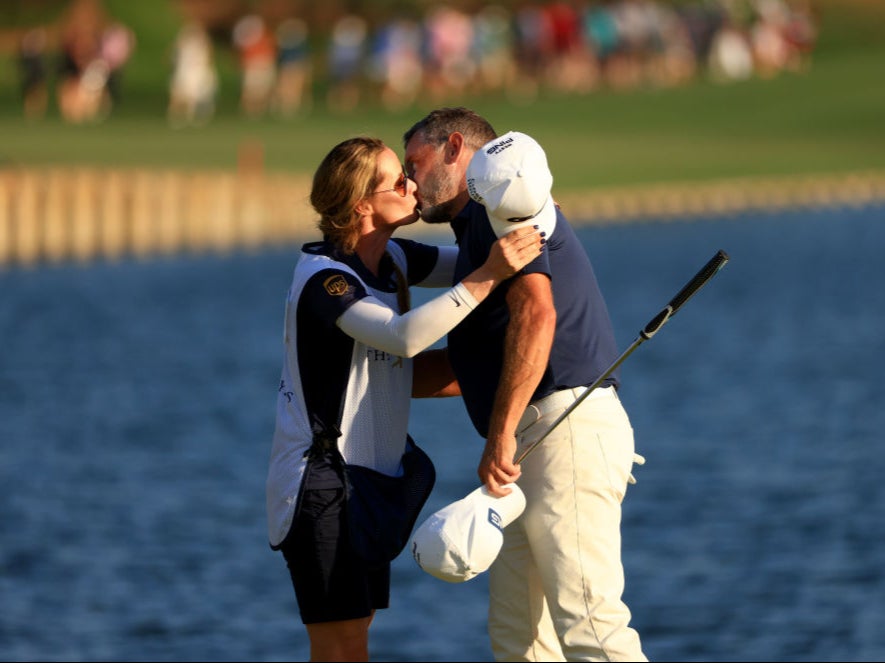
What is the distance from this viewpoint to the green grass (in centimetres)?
4878

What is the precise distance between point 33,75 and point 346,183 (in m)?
51.0

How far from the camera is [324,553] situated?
7.19m

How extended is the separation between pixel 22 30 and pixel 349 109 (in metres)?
11.7

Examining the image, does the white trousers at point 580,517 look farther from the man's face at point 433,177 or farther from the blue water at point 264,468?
the blue water at point 264,468

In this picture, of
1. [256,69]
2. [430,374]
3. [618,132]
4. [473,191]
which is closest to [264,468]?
[430,374]

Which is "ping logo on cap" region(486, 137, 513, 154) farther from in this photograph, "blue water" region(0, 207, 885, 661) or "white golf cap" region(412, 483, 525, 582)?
"blue water" region(0, 207, 885, 661)

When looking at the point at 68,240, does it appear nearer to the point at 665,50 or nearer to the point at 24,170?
the point at 24,170

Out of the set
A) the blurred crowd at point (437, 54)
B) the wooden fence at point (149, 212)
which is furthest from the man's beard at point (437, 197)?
the blurred crowd at point (437, 54)

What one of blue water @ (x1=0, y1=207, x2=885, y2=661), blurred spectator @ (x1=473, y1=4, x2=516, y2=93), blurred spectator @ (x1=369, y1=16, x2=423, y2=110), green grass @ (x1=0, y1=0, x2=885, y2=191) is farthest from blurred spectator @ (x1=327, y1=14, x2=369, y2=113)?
blue water @ (x1=0, y1=207, x2=885, y2=661)

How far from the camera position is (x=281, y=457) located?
23.9ft

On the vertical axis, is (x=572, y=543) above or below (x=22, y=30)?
below

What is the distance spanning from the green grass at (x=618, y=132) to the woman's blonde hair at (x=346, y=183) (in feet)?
112

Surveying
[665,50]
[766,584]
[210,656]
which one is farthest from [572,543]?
[665,50]

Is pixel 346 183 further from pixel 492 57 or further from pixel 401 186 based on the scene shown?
pixel 492 57
